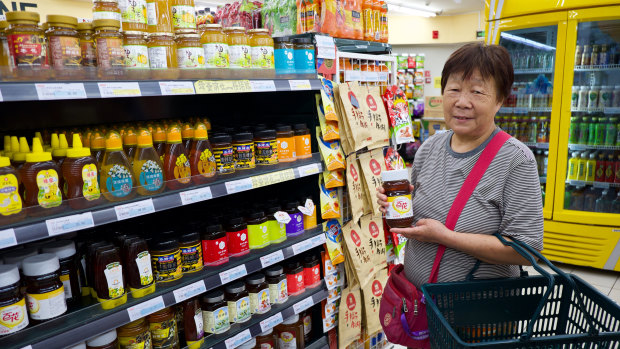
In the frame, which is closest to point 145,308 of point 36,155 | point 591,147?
point 36,155

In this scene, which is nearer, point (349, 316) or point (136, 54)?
point (136, 54)

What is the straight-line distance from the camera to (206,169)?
1.83 metres

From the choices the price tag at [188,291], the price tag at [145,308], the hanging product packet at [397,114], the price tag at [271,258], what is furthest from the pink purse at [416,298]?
the hanging product packet at [397,114]

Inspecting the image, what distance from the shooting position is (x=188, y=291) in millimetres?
1713

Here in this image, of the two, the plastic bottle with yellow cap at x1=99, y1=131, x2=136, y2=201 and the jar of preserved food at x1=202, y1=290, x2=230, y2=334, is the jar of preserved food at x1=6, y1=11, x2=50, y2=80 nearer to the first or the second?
the plastic bottle with yellow cap at x1=99, y1=131, x2=136, y2=201

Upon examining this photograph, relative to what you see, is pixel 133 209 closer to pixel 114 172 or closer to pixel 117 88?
pixel 114 172

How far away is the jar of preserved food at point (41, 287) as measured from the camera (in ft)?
4.49

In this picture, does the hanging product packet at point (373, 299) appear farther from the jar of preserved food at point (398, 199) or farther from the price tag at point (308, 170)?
the jar of preserved food at point (398, 199)

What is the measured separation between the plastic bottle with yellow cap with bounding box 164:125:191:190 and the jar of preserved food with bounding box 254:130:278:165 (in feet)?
1.43

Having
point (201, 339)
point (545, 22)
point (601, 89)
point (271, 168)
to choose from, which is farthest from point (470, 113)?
point (601, 89)

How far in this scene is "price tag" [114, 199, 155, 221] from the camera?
1.46 meters

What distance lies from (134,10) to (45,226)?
2.92ft

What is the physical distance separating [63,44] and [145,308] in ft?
3.19

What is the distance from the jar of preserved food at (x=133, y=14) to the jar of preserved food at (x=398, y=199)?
1136mm
